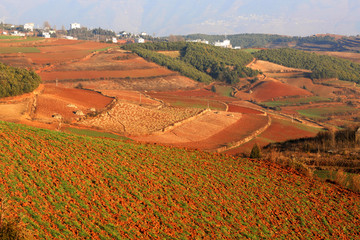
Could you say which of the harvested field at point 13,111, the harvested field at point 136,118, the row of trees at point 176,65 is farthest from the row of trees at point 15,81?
the row of trees at point 176,65

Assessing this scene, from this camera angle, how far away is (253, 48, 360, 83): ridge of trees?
5857 inches

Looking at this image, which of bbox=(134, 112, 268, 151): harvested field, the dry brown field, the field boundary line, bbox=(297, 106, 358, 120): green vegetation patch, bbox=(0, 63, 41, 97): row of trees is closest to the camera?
A: the field boundary line

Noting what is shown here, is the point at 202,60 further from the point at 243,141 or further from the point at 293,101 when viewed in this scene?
the point at 243,141

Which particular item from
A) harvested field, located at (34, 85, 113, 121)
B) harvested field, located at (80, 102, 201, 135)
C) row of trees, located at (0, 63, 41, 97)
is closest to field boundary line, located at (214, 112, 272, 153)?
harvested field, located at (80, 102, 201, 135)

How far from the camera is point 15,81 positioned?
62.4 m

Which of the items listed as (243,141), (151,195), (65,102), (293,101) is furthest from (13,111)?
(293,101)

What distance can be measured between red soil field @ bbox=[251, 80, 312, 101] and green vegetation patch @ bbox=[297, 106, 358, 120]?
53.4 ft

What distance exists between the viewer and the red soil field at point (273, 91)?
114 meters

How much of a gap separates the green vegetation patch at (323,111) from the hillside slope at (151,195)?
67.5 meters

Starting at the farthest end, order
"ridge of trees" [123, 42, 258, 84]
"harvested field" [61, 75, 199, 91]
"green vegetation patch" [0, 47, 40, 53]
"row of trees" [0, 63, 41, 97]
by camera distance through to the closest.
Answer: "ridge of trees" [123, 42, 258, 84], "green vegetation patch" [0, 47, 40, 53], "harvested field" [61, 75, 199, 91], "row of trees" [0, 63, 41, 97]

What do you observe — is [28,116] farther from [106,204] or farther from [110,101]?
[106,204]

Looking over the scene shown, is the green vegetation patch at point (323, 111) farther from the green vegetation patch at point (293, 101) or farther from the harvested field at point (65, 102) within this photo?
the harvested field at point (65, 102)

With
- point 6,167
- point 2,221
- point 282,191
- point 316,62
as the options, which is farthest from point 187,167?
point 316,62

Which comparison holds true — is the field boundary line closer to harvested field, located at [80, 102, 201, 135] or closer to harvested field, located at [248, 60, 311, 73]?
harvested field, located at [80, 102, 201, 135]
